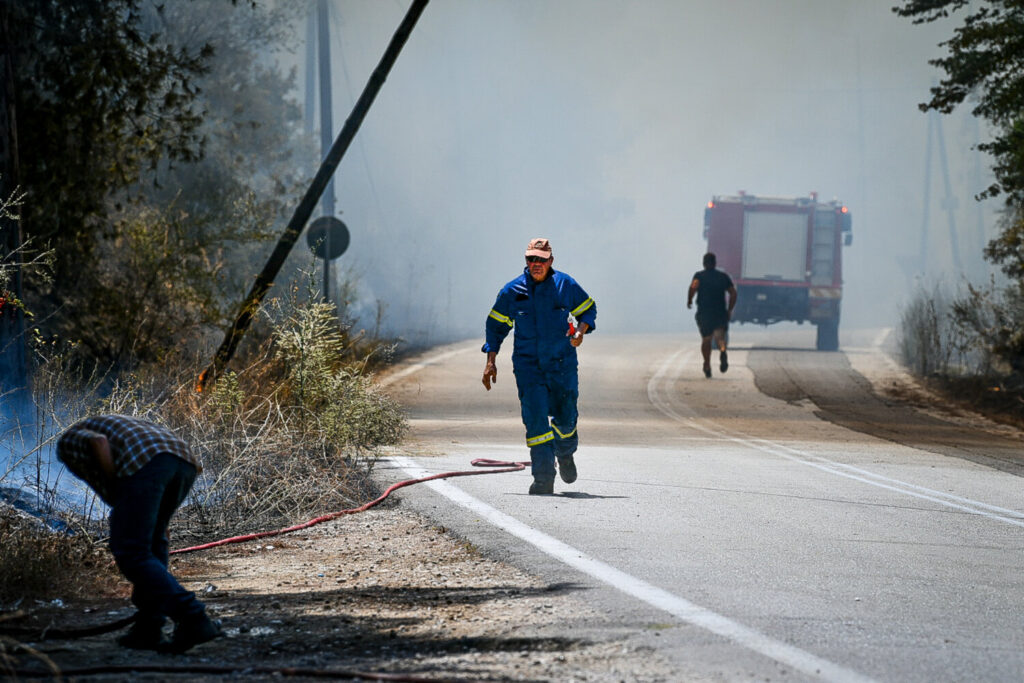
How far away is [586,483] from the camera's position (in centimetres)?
1004

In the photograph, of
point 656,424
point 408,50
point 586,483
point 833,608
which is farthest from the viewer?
point 408,50

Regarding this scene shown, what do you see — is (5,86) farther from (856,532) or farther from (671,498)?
(856,532)

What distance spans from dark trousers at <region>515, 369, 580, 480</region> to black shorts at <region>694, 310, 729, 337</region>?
13.4 m

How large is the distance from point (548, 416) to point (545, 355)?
0.43 metres

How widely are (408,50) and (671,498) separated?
64.1 metres

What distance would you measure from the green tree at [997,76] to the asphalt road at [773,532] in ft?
12.9

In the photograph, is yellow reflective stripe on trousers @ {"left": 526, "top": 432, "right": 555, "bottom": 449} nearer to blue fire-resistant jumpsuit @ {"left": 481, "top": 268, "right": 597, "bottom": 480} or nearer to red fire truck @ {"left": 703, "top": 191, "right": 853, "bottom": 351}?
blue fire-resistant jumpsuit @ {"left": 481, "top": 268, "right": 597, "bottom": 480}

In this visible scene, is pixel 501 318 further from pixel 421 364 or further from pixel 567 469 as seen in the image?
pixel 421 364

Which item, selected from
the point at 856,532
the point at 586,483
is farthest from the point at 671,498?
the point at 856,532

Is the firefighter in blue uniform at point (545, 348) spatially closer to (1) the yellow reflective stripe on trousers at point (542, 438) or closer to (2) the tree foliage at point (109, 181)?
(1) the yellow reflective stripe on trousers at point (542, 438)

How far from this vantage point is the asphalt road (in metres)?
5.09

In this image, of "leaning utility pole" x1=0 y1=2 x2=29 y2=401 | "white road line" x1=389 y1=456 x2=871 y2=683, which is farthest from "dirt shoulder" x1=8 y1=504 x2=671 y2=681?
"leaning utility pole" x1=0 y1=2 x2=29 y2=401

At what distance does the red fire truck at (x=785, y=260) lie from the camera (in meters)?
31.9

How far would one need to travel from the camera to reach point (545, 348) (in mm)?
9266
